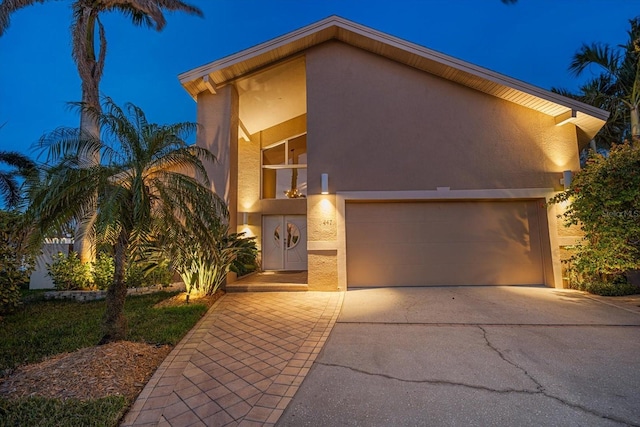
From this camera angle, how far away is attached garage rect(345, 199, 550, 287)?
771 centimetres

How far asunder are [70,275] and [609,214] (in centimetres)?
1301

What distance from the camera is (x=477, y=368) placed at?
336cm

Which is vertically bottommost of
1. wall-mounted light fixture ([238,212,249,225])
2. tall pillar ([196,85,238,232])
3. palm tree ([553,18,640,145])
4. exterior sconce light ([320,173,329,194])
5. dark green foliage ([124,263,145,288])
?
dark green foliage ([124,263,145,288])

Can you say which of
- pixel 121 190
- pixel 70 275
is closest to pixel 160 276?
pixel 70 275

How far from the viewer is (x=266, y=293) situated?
738 cm

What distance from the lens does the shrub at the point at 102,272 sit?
793 centimetres

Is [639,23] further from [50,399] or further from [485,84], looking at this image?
[50,399]

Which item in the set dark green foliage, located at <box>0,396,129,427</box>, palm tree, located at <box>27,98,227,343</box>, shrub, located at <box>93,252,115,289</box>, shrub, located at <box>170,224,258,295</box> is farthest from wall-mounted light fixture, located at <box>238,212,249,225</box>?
dark green foliage, located at <box>0,396,129,427</box>

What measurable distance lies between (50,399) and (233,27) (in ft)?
557

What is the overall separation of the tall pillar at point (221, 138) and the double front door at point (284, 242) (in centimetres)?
302

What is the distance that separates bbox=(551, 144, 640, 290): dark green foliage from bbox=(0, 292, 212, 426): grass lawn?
335 inches

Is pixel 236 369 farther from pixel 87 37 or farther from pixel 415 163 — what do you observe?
pixel 87 37

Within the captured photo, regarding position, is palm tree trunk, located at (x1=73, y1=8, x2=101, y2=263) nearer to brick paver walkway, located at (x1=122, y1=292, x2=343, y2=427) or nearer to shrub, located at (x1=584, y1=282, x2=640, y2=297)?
brick paver walkway, located at (x1=122, y1=292, x2=343, y2=427)

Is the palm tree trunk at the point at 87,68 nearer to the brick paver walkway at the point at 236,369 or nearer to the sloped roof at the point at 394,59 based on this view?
the sloped roof at the point at 394,59
